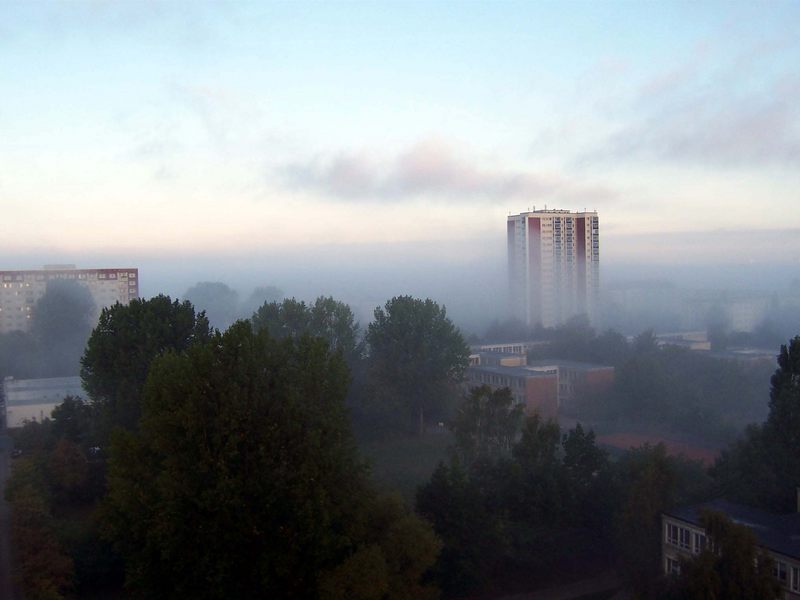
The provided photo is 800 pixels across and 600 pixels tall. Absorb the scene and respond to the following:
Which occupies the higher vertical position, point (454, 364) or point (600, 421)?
point (454, 364)

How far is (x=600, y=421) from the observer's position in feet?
66.9

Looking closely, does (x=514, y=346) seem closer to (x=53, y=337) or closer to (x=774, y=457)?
(x=53, y=337)

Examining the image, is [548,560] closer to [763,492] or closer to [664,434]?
[763,492]

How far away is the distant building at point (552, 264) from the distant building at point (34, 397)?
886 inches

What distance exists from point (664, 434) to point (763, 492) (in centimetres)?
973

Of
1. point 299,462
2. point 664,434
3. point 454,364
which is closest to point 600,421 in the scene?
point 664,434

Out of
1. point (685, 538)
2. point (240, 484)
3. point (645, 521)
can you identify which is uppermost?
point (240, 484)

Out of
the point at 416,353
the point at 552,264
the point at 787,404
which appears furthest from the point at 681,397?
the point at 552,264

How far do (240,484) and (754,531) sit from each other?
523 centimetres

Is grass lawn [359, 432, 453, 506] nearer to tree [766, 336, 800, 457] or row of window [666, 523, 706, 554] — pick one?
A: row of window [666, 523, 706, 554]

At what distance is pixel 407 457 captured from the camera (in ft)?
51.6

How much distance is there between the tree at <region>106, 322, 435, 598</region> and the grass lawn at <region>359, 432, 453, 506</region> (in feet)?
15.9

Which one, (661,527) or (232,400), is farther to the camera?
(661,527)

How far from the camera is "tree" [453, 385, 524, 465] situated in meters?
11.9
